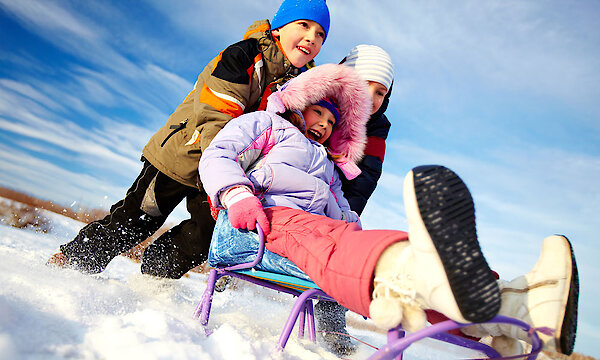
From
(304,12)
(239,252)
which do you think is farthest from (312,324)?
(304,12)

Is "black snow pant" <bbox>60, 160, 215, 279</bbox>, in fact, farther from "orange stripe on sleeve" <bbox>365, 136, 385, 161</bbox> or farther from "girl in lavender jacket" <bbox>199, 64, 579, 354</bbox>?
"orange stripe on sleeve" <bbox>365, 136, 385, 161</bbox>

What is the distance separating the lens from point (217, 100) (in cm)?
213

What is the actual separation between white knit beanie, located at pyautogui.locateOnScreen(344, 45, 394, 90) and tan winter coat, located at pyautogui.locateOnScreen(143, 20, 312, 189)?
581mm

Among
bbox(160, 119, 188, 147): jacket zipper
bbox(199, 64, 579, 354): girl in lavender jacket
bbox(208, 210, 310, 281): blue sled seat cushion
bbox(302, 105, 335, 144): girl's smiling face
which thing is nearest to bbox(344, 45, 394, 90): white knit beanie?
bbox(302, 105, 335, 144): girl's smiling face

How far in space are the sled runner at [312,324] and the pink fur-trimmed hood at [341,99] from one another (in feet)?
2.92

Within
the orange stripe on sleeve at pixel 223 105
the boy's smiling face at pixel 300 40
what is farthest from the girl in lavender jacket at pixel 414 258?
the boy's smiling face at pixel 300 40

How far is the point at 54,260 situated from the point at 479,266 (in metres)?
2.55

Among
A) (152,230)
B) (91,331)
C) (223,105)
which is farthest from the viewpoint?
(152,230)

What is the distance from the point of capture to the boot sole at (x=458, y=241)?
787 mm

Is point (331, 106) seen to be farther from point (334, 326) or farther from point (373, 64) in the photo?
point (334, 326)

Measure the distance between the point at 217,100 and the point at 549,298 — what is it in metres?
1.77

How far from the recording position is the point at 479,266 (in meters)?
0.81

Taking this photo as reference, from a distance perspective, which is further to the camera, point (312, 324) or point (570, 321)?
point (312, 324)

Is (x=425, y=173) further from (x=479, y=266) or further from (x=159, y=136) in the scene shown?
(x=159, y=136)
